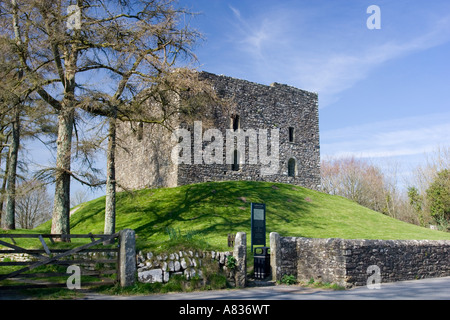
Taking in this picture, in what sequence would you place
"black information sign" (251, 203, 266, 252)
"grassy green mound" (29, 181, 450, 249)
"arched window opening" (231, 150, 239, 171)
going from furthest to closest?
"arched window opening" (231, 150, 239, 171), "grassy green mound" (29, 181, 450, 249), "black information sign" (251, 203, 266, 252)

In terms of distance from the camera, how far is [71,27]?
16.9m

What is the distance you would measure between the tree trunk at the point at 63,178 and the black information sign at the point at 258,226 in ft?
26.6

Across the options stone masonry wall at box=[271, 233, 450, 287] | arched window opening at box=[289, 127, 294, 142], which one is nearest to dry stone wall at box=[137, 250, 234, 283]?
stone masonry wall at box=[271, 233, 450, 287]

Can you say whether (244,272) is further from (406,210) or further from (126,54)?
(406,210)

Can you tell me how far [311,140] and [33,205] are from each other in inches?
1288

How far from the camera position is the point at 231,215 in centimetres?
2322

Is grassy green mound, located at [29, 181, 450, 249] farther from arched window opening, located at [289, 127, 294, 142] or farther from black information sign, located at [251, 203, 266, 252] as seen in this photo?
arched window opening, located at [289, 127, 294, 142]

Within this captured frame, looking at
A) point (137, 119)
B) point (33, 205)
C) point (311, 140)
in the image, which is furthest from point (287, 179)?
point (33, 205)

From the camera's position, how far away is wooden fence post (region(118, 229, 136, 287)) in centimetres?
1075

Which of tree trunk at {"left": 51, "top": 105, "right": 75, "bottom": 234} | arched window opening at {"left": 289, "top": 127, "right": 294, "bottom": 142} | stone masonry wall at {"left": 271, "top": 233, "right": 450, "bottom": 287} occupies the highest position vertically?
arched window opening at {"left": 289, "top": 127, "right": 294, "bottom": 142}

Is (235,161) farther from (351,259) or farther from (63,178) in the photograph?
(351,259)

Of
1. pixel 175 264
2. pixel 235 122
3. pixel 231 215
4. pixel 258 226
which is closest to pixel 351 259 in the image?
pixel 258 226

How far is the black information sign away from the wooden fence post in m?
4.78

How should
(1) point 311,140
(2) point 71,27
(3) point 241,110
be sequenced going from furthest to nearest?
(1) point 311,140
(3) point 241,110
(2) point 71,27
